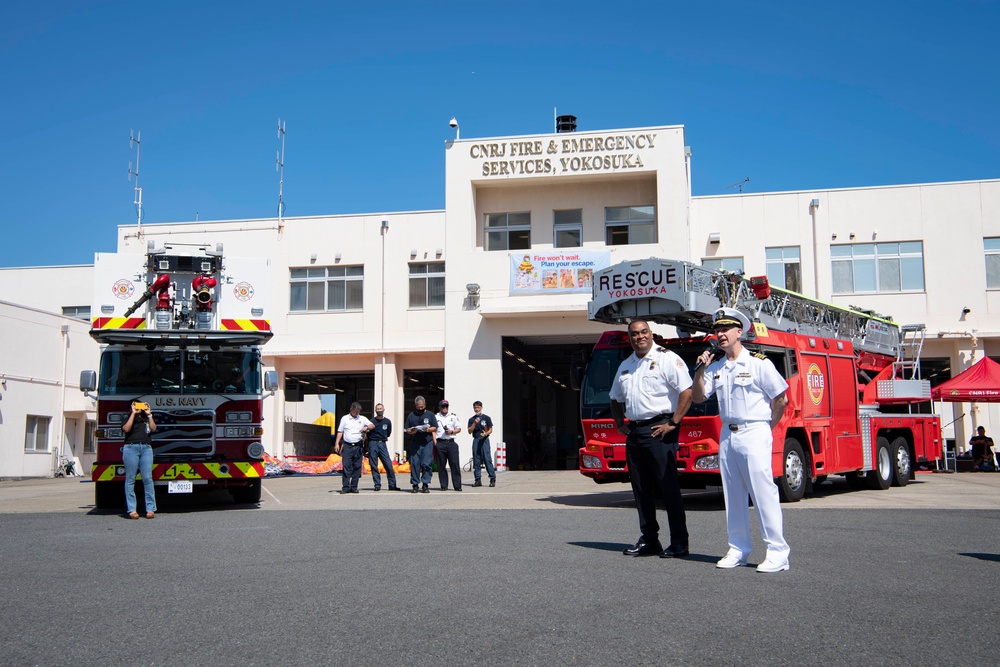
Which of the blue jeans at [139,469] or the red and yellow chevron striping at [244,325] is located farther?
the red and yellow chevron striping at [244,325]

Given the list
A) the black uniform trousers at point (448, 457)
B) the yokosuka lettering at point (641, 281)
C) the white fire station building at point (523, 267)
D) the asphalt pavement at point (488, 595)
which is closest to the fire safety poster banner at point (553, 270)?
the white fire station building at point (523, 267)

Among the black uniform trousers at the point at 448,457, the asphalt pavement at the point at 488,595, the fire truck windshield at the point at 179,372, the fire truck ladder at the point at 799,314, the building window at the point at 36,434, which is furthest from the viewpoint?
the building window at the point at 36,434

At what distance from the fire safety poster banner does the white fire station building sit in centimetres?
4

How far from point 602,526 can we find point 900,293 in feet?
77.8

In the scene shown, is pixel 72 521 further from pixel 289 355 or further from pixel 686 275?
pixel 289 355

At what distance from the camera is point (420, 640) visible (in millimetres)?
A: 4844

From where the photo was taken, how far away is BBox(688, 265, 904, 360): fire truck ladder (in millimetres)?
14109

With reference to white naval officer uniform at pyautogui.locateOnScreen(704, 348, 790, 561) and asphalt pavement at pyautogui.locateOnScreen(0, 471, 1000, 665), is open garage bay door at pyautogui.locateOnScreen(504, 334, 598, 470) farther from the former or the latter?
white naval officer uniform at pyautogui.locateOnScreen(704, 348, 790, 561)

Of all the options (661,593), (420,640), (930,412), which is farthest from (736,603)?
(930,412)

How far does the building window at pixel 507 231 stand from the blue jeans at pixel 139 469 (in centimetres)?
1943

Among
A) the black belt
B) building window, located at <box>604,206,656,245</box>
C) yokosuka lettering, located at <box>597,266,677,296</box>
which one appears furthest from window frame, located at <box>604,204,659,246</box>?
the black belt

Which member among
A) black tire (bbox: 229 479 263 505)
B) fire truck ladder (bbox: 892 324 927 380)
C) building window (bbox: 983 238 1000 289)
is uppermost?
building window (bbox: 983 238 1000 289)

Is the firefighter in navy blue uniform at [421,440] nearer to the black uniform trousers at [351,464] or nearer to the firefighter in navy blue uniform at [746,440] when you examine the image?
the black uniform trousers at [351,464]

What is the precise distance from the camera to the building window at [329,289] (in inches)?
1340
